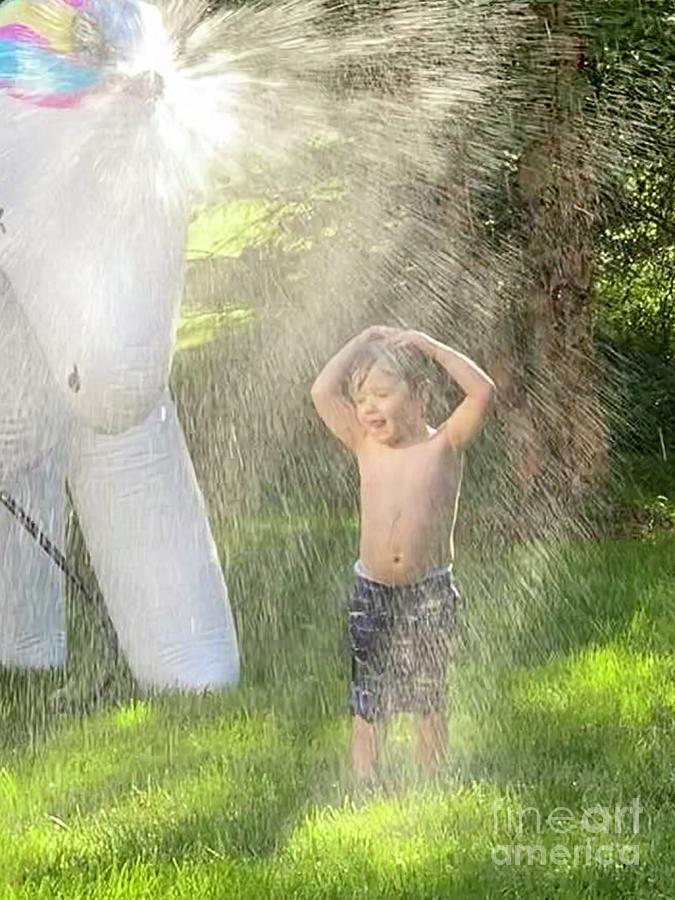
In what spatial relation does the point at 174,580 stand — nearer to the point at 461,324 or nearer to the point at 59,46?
the point at 59,46

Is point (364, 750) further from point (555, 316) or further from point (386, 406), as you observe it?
point (555, 316)

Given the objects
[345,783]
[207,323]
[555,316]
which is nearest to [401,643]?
[345,783]

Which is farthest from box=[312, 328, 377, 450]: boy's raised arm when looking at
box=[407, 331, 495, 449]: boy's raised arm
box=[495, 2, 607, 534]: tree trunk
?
box=[495, 2, 607, 534]: tree trunk

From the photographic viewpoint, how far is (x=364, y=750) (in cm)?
305

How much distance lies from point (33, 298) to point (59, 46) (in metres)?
0.52

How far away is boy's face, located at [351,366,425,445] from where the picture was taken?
296cm

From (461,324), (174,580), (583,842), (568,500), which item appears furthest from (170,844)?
(461,324)

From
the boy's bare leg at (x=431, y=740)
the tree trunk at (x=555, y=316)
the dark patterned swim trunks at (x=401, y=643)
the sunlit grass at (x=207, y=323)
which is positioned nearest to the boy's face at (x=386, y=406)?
the dark patterned swim trunks at (x=401, y=643)

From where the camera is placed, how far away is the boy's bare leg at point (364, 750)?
303cm

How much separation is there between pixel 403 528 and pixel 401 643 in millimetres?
199

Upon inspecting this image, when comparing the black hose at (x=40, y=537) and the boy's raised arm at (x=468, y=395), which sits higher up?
the boy's raised arm at (x=468, y=395)

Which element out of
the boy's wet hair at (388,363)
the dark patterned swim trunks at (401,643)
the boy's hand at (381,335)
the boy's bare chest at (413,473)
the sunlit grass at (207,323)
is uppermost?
the boy's hand at (381,335)

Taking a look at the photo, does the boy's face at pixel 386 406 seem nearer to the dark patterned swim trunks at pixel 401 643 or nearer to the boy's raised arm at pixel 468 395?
the boy's raised arm at pixel 468 395

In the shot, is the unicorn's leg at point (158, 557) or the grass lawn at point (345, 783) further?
the unicorn's leg at point (158, 557)
